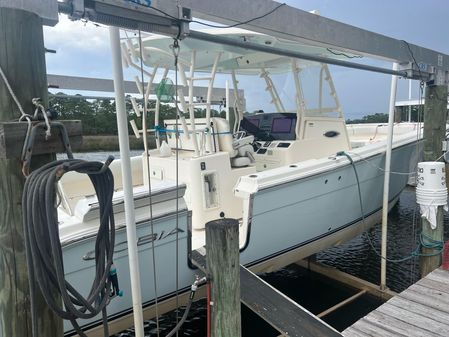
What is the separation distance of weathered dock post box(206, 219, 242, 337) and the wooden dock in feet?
4.88

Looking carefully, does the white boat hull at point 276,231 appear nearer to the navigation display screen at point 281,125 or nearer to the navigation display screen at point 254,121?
the navigation display screen at point 281,125

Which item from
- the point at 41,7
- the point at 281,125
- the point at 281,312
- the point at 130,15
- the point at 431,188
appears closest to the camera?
the point at 41,7

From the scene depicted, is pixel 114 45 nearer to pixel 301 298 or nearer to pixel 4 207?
pixel 4 207

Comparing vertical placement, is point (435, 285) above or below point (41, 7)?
below

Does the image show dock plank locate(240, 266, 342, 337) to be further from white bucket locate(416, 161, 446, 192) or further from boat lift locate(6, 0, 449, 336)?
white bucket locate(416, 161, 446, 192)

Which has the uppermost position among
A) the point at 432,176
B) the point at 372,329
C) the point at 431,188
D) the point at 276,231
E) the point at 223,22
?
the point at 223,22

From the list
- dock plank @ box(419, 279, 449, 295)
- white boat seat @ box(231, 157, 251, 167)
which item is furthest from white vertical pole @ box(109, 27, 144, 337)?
dock plank @ box(419, 279, 449, 295)

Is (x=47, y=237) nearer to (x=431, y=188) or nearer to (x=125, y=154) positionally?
(x=125, y=154)

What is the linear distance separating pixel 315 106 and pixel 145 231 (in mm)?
3893

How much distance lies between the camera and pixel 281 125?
6.15m

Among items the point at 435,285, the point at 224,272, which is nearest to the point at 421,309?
the point at 435,285

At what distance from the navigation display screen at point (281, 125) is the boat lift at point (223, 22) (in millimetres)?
2094

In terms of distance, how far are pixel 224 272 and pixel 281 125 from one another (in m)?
4.33

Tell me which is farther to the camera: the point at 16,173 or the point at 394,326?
the point at 394,326
